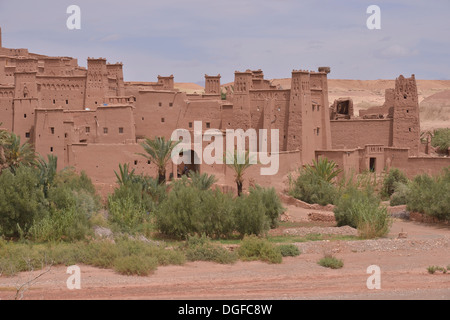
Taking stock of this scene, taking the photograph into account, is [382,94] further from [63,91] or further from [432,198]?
[432,198]

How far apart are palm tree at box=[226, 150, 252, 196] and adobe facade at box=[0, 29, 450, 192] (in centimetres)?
132

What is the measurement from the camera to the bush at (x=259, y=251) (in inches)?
720

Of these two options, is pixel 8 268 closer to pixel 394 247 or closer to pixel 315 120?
pixel 394 247

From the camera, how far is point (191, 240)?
1962 cm

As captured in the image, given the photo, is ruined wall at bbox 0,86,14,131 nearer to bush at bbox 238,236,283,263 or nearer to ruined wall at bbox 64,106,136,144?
ruined wall at bbox 64,106,136,144

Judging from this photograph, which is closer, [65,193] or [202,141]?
[65,193]

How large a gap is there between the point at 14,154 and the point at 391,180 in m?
18.1

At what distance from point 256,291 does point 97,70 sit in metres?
23.2

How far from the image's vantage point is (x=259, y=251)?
18594 mm

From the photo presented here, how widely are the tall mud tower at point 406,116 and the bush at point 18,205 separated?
2074 centimetres

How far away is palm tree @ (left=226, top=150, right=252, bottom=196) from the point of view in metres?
29.2

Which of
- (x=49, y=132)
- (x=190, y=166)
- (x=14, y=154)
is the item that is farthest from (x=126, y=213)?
(x=190, y=166)

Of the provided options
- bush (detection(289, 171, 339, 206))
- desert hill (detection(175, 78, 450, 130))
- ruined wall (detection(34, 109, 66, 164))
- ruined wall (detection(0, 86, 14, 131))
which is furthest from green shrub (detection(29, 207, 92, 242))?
desert hill (detection(175, 78, 450, 130))
